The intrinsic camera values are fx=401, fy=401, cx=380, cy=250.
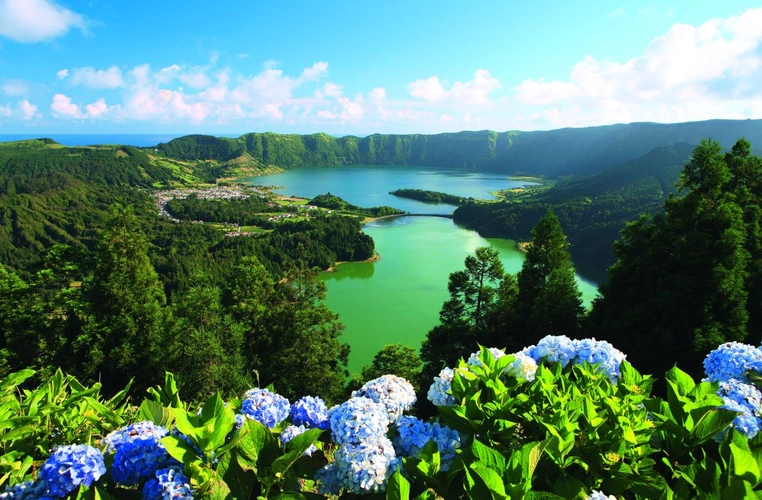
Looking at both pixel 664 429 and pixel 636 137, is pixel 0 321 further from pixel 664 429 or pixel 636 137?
pixel 636 137

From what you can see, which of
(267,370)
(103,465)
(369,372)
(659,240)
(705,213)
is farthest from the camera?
(369,372)

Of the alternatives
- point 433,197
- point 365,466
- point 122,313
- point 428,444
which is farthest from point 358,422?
point 433,197

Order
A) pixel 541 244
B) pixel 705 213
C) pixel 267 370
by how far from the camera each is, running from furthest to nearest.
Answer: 1. pixel 541 244
2. pixel 267 370
3. pixel 705 213

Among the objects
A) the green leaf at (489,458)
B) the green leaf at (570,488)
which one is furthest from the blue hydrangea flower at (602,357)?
the green leaf at (489,458)

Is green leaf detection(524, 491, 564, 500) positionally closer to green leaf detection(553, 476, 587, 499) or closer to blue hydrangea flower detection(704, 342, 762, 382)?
green leaf detection(553, 476, 587, 499)

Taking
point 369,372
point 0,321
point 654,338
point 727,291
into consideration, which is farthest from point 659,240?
point 0,321

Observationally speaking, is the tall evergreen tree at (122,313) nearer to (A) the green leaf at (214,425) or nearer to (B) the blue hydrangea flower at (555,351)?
(A) the green leaf at (214,425)
